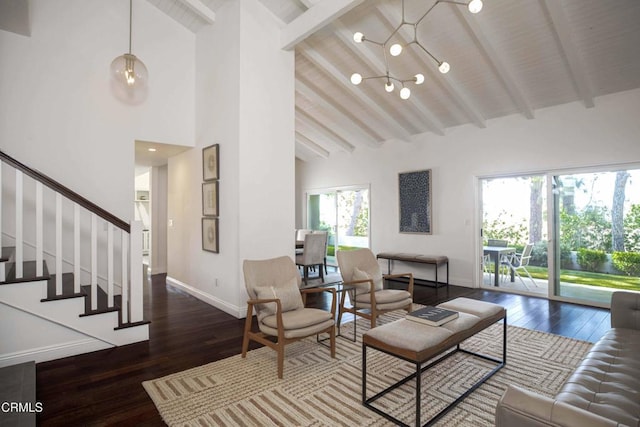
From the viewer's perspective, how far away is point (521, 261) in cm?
557

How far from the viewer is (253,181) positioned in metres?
4.37

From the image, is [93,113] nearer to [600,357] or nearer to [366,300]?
[366,300]

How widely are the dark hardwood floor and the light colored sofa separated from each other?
1.23 m

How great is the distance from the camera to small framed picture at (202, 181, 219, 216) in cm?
465

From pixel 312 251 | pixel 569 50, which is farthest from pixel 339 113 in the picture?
pixel 569 50

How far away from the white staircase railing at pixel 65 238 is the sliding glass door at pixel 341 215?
16.1 ft

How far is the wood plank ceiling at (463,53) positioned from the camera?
12.0 feet

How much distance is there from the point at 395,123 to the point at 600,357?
493 centimetres

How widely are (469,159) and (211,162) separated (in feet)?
14.2

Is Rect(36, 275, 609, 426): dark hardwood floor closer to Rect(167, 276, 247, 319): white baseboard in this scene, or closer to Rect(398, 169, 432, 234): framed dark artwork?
Rect(167, 276, 247, 319): white baseboard

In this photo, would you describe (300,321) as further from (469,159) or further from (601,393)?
(469,159)

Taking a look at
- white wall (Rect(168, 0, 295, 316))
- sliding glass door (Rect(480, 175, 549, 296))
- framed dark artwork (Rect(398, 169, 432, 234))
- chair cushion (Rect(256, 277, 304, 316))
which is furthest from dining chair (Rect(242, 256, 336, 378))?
sliding glass door (Rect(480, 175, 549, 296))

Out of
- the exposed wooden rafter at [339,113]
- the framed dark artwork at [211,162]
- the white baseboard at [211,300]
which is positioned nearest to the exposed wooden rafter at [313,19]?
the exposed wooden rafter at [339,113]

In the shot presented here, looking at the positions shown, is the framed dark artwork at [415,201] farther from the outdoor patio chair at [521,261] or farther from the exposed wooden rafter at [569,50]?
the exposed wooden rafter at [569,50]
